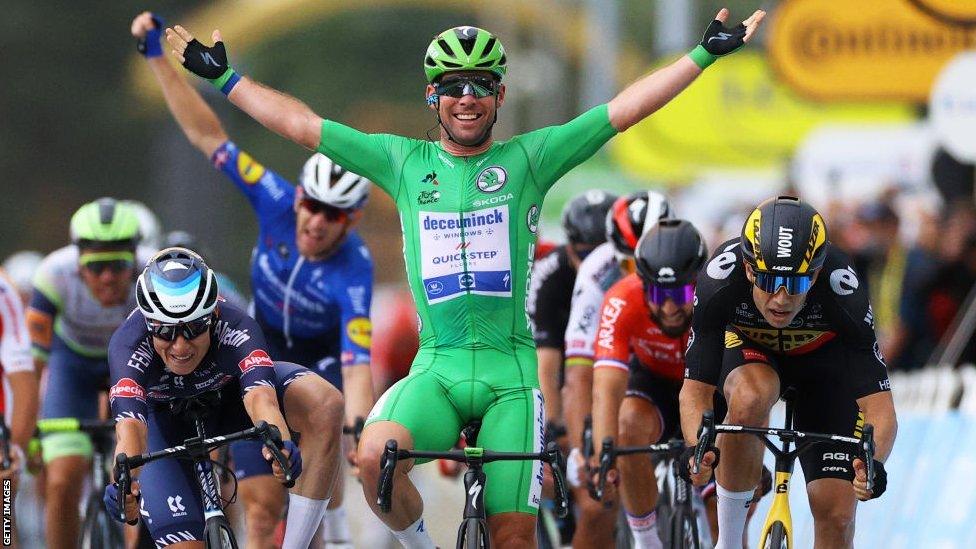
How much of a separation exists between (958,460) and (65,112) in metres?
40.3

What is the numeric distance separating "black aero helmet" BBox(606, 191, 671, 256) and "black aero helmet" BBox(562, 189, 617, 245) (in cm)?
60

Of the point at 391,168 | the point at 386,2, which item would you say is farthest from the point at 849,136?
the point at 386,2

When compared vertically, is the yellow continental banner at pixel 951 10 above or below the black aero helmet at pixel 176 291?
above

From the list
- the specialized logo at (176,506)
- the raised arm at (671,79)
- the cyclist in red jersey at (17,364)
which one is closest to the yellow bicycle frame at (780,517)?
the raised arm at (671,79)

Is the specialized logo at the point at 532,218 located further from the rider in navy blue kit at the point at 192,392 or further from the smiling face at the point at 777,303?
the rider in navy blue kit at the point at 192,392

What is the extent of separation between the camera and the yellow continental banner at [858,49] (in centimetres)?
1772

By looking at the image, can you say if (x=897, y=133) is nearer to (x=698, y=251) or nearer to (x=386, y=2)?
(x=698, y=251)

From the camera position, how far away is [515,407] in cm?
822

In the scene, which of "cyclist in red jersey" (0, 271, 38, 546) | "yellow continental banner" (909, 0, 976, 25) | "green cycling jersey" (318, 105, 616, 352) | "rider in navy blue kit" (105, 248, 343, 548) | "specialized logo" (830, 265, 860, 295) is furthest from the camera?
"yellow continental banner" (909, 0, 976, 25)

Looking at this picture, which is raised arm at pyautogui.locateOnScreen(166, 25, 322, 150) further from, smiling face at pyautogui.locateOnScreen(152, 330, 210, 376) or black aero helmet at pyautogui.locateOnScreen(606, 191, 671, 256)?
black aero helmet at pyautogui.locateOnScreen(606, 191, 671, 256)

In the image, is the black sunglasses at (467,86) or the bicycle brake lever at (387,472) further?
the black sunglasses at (467,86)

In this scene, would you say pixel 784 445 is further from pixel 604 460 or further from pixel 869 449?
pixel 604 460

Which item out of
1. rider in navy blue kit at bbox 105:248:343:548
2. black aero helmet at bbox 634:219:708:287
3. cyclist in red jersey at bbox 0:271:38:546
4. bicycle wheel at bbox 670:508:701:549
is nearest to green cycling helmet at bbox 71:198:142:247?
cyclist in red jersey at bbox 0:271:38:546

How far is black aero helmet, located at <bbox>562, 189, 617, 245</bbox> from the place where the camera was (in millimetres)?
11750
